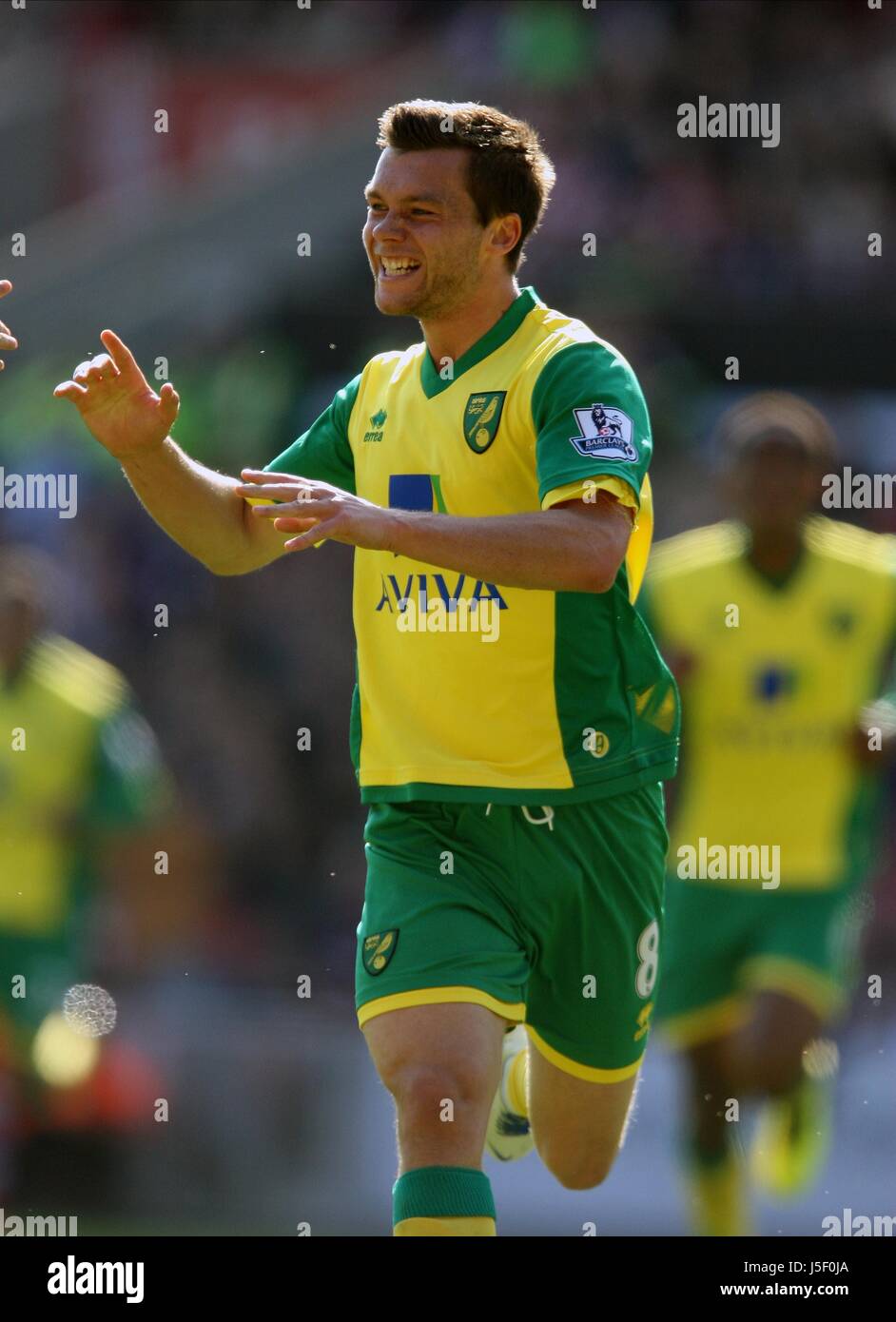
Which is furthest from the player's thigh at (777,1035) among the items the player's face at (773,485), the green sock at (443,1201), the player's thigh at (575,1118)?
the green sock at (443,1201)

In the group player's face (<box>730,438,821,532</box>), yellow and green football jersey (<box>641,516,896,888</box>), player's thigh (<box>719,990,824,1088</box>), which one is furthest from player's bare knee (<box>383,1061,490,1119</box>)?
player's face (<box>730,438,821,532</box>)

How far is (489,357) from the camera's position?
4.23 meters

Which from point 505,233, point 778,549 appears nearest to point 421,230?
point 505,233

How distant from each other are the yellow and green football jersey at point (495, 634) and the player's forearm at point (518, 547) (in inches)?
9.7

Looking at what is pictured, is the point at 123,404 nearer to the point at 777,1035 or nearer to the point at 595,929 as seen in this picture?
the point at 595,929

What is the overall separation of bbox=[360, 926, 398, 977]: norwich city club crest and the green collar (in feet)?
3.45

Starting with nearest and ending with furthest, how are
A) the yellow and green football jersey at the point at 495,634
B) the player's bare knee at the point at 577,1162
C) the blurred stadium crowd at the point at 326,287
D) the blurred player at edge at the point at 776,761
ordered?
the yellow and green football jersey at the point at 495,634 → the player's bare knee at the point at 577,1162 → the blurred player at edge at the point at 776,761 → the blurred stadium crowd at the point at 326,287

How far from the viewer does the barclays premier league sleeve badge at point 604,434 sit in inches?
153

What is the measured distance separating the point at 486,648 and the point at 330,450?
64cm

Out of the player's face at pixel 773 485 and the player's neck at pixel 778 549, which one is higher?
the player's face at pixel 773 485

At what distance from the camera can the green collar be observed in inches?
167

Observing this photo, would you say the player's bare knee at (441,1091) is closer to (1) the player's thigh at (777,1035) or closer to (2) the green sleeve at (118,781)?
(1) the player's thigh at (777,1035)

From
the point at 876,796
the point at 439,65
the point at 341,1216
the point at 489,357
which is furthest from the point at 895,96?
the point at 489,357
